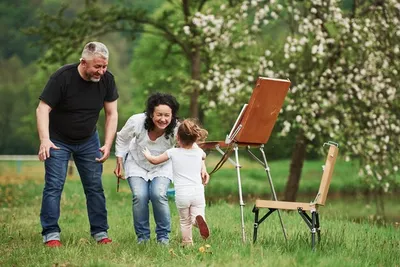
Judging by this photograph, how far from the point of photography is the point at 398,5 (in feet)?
53.4

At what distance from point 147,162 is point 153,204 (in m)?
0.42

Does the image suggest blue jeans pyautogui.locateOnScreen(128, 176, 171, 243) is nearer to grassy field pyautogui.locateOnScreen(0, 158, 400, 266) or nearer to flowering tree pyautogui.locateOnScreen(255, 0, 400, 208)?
grassy field pyautogui.locateOnScreen(0, 158, 400, 266)

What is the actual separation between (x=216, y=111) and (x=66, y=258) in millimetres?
12056

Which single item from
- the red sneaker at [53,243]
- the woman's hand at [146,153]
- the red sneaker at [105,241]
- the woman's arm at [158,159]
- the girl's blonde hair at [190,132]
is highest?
the girl's blonde hair at [190,132]

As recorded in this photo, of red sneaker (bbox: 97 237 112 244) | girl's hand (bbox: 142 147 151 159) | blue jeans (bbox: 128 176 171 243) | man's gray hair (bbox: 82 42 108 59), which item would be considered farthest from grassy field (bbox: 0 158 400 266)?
man's gray hair (bbox: 82 42 108 59)

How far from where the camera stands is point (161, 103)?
8586 mm

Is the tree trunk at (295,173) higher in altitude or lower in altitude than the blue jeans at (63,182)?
lower

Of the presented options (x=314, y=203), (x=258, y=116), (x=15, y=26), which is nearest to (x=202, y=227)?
(x=314, y=203)

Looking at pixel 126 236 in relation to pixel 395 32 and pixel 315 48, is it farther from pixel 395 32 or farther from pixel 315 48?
pixel 395 32

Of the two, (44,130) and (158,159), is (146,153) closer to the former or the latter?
(158,159)

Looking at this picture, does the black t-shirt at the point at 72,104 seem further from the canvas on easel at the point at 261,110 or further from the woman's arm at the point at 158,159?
the canvas on easel at the point at 261,110

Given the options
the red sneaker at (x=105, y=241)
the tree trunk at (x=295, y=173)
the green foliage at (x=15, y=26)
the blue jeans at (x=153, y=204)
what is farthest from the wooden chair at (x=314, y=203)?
the green foliage at (x=15, y=26)

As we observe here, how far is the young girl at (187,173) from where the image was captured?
8305 mm

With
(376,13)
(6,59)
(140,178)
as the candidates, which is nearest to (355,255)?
(140,178)
